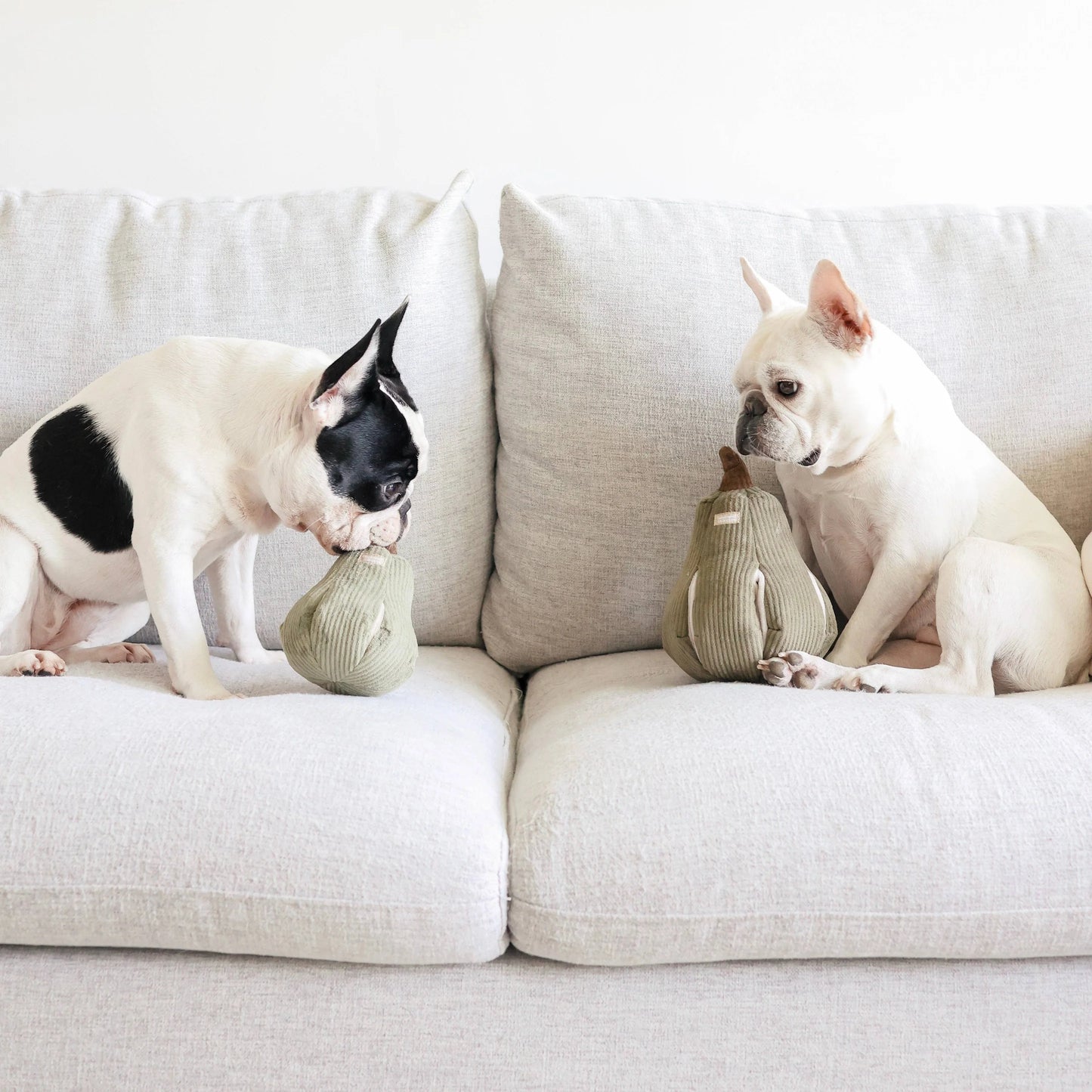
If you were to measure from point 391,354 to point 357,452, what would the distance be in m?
0.14

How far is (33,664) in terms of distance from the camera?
139 centimetres

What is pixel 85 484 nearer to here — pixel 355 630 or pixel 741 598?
pixel 355 630

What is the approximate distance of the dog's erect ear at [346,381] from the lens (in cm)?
125

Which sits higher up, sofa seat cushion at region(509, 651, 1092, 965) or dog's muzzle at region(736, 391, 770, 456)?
dog's muzzle at region(736, 391, 770, 456)

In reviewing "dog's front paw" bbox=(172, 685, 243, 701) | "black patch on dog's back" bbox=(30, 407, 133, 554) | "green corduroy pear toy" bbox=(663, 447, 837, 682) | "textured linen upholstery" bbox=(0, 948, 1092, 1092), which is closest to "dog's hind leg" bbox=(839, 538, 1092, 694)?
"green corduroy pear toy" bbox=(663, 447, 837, 682)

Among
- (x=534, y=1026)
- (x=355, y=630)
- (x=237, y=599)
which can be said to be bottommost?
(x=534, y=1026)

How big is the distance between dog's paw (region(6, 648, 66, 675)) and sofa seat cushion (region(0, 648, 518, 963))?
32 cm

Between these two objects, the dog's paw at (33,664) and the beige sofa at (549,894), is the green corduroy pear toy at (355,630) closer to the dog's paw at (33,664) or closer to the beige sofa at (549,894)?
the beige sofa at (549,894)

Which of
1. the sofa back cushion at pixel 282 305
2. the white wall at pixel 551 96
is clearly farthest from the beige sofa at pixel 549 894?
the white wall at pixel 551 96

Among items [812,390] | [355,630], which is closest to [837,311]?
[812,390]

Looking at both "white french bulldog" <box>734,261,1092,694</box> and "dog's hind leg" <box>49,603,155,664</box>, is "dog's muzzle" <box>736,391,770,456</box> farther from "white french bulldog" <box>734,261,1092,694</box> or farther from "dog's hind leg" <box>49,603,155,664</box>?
"dog's hind leg" <box>49,603,155,664</box>

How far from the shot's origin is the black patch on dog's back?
146 cm

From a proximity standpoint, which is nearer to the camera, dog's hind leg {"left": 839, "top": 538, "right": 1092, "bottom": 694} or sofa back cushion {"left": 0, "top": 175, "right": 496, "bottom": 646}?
dog's hind leg {"left": 839, "top": 538, "right": 1092, "bottom": 694}

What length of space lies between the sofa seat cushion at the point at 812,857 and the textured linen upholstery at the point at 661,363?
0.75m
